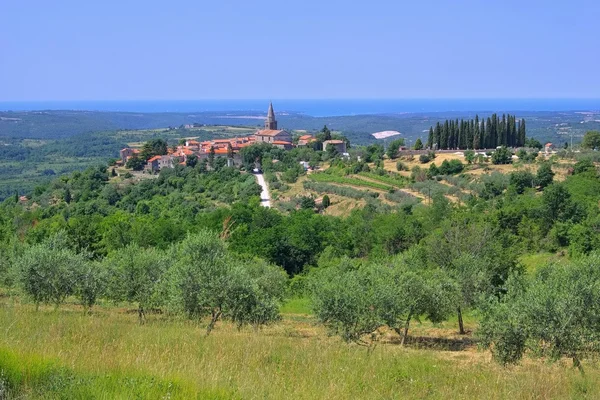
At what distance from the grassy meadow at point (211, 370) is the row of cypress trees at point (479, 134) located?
67612mm

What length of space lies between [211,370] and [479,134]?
235ft

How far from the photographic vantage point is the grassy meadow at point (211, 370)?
19.1ft

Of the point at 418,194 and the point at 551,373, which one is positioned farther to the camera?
the point at 418,194

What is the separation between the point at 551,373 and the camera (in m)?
8.51

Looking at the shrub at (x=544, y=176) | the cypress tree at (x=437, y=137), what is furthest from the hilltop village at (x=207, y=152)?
the shrub at (x=544, y=176)

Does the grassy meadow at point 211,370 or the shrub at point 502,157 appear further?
the shrub at point 502,157

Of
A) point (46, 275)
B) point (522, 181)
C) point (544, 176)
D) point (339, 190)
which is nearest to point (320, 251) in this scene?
point (339, 190)

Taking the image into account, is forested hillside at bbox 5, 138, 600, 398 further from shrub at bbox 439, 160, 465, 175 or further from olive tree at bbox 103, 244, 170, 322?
shrub at bbox 439, 160, 465, 175

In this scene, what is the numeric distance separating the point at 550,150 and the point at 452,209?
33.2 metres

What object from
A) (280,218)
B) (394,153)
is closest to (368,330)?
→ (280,218)

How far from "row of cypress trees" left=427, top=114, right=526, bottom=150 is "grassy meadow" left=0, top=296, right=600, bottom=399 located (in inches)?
2662

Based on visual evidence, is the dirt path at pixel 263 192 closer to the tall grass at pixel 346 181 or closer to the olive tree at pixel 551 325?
the tall grass at pixel 346 181

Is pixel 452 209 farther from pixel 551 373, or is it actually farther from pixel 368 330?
pixel 551 373

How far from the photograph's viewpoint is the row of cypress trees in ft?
241
